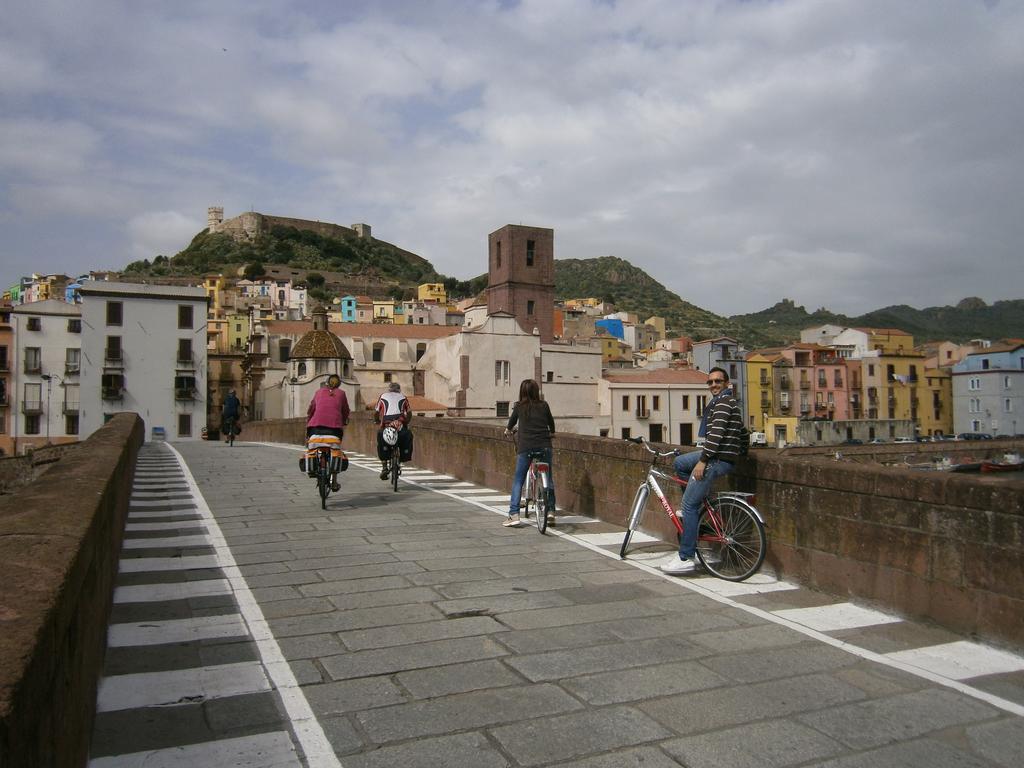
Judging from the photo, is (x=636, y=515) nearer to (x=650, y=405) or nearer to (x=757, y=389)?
(x=650, y=405)

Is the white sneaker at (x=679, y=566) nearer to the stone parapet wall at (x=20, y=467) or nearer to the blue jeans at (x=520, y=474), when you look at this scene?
the blue jeans at (x=520, y=474)

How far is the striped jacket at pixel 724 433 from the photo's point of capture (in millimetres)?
6273

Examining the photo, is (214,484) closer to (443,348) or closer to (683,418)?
(443,348)

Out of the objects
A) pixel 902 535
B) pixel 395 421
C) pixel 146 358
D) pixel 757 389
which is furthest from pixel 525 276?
pixel 902 535

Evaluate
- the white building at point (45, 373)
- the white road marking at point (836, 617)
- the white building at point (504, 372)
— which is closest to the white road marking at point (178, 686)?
the white road marking at point (836, 617)

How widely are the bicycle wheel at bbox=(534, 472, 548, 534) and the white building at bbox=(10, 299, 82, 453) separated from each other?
215 ft

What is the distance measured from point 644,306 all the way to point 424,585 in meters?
190

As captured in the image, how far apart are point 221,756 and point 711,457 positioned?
4.28 m

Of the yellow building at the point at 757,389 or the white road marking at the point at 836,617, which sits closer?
the white road marking at the point at 836,617

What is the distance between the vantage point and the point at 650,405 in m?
70.6

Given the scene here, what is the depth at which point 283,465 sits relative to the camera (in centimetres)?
1655

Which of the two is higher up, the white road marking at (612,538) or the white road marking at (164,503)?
the white road marking at (164,503)

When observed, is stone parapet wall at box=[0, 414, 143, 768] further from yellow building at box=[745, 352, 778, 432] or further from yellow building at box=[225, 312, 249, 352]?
yellow building at box=[225, 312, 249, 352]

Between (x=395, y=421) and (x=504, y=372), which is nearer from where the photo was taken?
(x=395, y=421)
